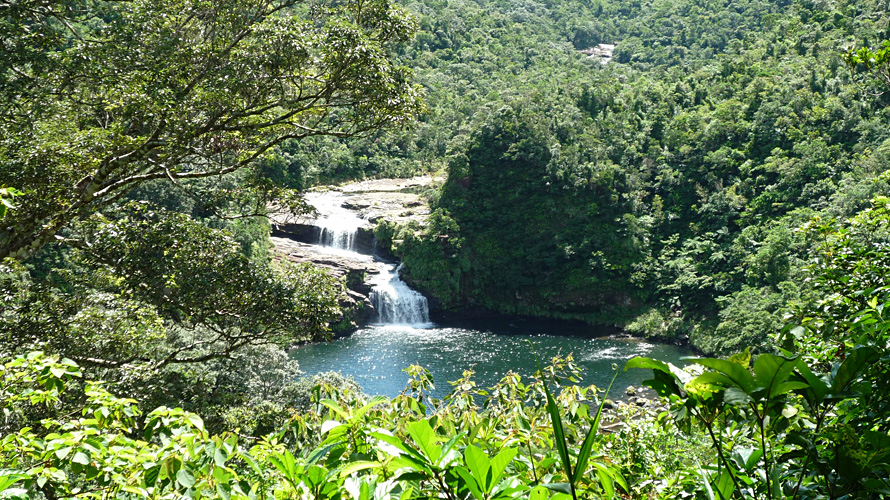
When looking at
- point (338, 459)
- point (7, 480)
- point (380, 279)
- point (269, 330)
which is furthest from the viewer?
point (380, 279)

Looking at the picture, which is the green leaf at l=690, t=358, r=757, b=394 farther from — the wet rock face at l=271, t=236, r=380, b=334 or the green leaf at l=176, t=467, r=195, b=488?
the wet rock face at l=271, t=236, r=380, b=334

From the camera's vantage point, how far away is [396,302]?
94.3ft

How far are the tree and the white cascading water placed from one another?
68.7ft

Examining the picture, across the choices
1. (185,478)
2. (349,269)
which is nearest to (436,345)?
(349,269)

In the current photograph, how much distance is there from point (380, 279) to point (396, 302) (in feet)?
4.93

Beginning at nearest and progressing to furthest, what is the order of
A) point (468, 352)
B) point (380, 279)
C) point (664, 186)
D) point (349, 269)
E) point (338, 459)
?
point (338, 459)
point (468, 352)
point (349, 269)
point (380, 279)
point (664, 186)

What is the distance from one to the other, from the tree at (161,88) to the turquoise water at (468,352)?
13.1 metres

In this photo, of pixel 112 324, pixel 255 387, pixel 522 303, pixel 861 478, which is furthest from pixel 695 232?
pixel 861 478

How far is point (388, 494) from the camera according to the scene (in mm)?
1069

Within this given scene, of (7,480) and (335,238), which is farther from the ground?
(335,238)

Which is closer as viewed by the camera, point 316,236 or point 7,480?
point 7,480

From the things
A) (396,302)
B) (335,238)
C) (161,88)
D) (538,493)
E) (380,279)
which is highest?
(161,88)

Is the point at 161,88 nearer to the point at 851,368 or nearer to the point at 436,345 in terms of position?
A: the point at 851,368

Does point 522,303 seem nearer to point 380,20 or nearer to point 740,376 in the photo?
point 380,20
